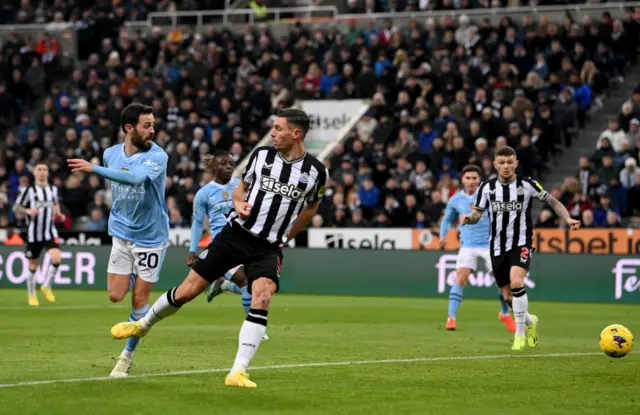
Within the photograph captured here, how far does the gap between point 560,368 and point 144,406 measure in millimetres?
4793

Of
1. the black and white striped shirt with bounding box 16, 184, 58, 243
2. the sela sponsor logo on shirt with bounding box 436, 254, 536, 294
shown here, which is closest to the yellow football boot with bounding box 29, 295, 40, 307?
the black and white striped shirt with bounding box 16, 184, 58, 243

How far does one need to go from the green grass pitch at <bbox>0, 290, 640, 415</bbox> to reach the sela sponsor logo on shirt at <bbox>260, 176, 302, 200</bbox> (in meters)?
1.60

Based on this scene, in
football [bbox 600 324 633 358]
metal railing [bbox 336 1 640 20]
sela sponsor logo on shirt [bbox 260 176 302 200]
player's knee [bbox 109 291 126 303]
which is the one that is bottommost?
football [bbox 600 324 633 358]

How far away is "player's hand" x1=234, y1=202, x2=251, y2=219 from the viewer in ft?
31.8

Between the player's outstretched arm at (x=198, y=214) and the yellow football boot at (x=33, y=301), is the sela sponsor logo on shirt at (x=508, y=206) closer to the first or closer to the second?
the player's outstretched arm at (x=198, y=214)

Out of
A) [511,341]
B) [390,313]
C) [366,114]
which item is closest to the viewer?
[511,341]

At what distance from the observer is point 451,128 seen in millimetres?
28703

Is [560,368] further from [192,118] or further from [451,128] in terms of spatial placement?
[192,118]

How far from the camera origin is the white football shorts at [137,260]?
35.7 ft

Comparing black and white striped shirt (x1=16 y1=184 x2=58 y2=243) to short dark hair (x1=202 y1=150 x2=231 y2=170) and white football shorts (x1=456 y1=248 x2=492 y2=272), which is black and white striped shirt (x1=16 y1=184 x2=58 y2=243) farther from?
white football shorts (x1=456 y1=248 x2=492 y2=272)

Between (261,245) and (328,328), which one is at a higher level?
(261,245)

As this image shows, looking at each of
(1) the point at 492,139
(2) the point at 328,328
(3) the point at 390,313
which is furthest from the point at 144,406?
(1) the point at 492,139

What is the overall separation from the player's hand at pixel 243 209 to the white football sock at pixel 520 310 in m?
5.60

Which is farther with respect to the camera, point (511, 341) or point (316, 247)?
point (316, 247)
